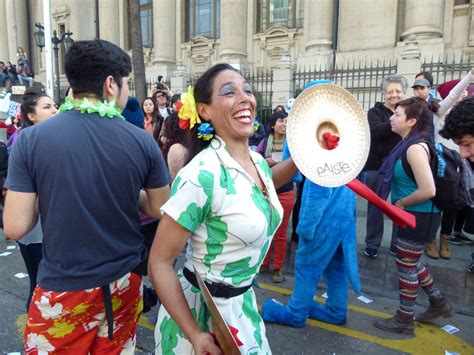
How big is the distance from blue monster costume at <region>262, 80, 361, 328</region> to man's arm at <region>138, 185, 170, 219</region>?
1.51 metres

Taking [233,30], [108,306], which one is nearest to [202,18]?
[233,30]

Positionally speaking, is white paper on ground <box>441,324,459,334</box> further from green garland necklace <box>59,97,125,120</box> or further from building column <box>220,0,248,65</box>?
building column <box>220,0,248,65</box>

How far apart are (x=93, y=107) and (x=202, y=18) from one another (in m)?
20.7

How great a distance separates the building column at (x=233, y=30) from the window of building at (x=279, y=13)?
34.8 inches

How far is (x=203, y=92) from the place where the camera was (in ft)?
6.02

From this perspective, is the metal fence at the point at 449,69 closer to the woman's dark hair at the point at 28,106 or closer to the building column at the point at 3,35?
the woman's dark hair at the point at 28,106

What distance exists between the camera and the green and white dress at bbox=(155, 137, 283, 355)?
5.29 ft

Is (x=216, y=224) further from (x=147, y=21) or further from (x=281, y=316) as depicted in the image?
(x=147, y=21)

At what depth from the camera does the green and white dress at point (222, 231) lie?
1611 mm

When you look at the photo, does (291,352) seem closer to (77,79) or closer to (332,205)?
(332,205)

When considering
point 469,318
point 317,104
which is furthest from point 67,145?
point 469,318

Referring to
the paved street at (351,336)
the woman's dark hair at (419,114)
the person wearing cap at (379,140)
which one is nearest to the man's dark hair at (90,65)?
→ the paved street at (351,336)

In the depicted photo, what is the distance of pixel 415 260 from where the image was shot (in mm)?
3422

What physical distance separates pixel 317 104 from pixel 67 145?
3.67 feet
